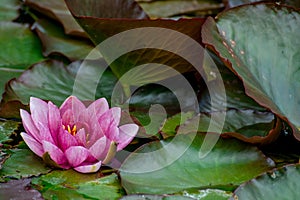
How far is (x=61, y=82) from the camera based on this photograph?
1.22m

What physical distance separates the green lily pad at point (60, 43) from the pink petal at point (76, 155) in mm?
477

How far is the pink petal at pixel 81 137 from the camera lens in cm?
94

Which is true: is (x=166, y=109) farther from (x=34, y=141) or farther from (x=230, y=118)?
(x=34, y=141)

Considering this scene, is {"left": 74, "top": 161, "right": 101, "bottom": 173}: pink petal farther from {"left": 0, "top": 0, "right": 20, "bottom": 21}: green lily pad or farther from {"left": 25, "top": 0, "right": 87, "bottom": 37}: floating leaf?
{"left": 0, "top": 0, "right": 20, "bottom": 21}: green lily pad

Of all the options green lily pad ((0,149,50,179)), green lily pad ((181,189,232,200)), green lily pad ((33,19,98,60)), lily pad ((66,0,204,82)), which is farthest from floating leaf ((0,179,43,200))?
green lily pad ((33,19,98,60))

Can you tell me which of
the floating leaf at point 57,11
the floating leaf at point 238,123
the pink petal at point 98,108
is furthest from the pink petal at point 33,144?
the floating leaf at point 57,11

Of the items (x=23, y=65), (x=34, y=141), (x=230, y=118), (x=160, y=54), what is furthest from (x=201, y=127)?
(x=23, y=65)

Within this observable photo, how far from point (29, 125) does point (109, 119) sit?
0.14 metres

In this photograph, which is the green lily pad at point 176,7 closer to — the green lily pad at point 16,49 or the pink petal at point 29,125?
the green lily pad at point 16,49

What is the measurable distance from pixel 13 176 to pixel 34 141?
0.07m

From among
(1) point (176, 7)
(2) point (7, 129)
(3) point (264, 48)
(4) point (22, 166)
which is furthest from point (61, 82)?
(1) point (176, 7)

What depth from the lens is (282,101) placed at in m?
1.00

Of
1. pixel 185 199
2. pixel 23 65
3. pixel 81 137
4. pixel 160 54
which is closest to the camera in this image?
pixel 185 199

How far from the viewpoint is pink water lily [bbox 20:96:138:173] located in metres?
0.94
